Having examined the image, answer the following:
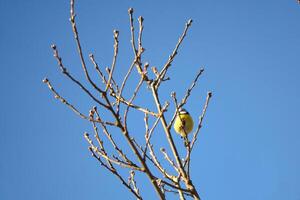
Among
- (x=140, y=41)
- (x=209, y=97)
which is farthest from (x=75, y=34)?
(x=209, y=97)

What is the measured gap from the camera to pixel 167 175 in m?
3.52

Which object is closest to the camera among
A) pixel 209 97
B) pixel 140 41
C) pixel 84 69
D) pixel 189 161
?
pixel 84 69

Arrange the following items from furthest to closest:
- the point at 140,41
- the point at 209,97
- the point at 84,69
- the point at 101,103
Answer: the point at 209,97
the point at 140,41
the point at 101,103
the point at 84,69

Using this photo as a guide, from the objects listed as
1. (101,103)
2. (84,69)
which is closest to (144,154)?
(101,103)

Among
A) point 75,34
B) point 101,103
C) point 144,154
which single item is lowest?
point 144,154

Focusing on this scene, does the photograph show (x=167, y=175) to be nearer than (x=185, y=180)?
No

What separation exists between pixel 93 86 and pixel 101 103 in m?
0.15

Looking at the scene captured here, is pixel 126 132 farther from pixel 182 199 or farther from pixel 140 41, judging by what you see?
pixel 182 199

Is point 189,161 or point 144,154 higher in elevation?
point 189,161

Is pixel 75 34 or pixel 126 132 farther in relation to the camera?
pixel 126 132

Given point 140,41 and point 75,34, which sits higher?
point 140,41

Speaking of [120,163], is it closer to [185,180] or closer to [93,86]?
[185,180]

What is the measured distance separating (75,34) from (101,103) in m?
0.53

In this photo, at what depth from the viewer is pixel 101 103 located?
8.27 feet
